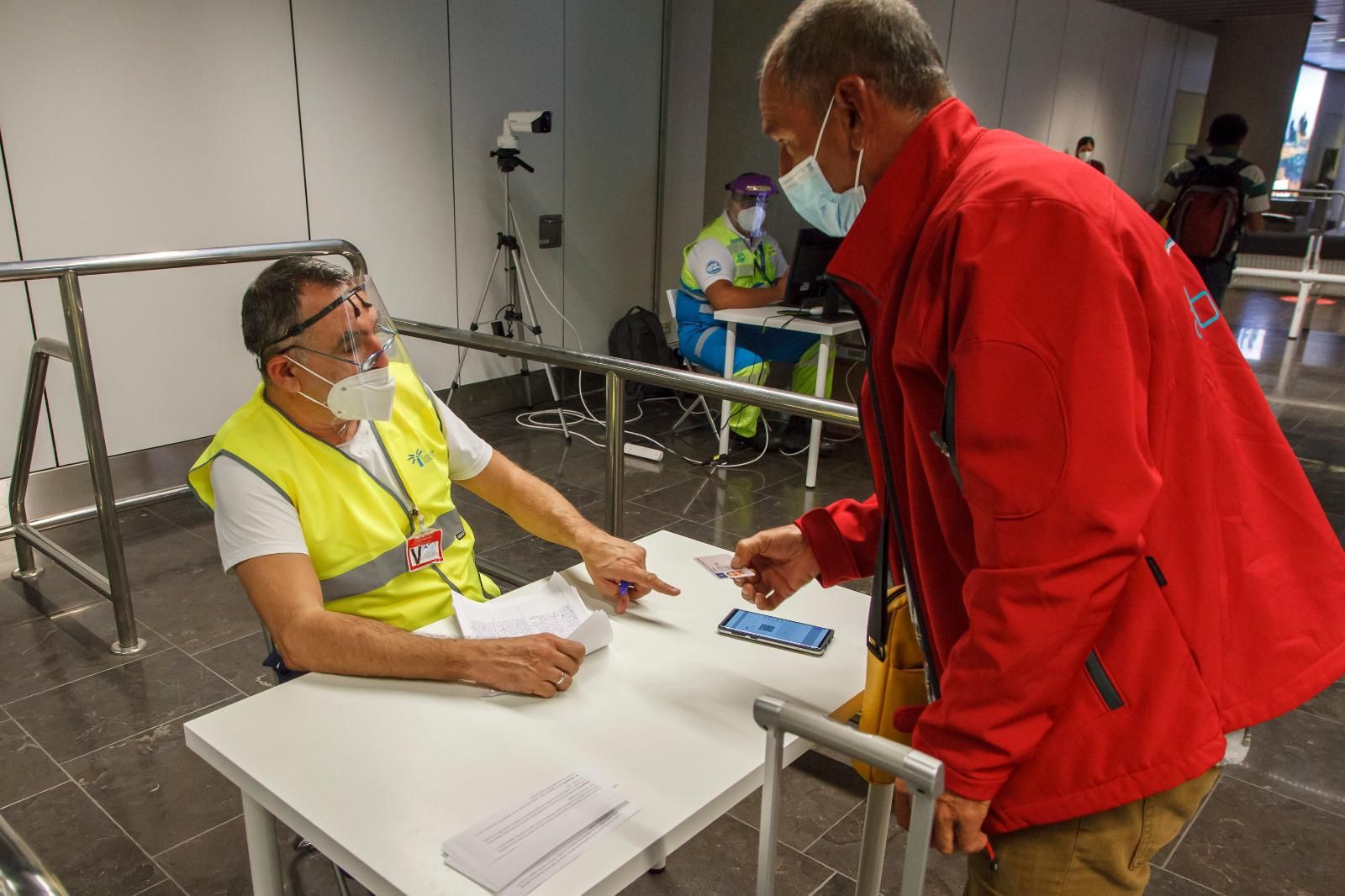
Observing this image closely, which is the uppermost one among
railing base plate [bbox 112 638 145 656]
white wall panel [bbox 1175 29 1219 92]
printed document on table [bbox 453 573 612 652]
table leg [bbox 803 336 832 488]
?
white wall panel [bbox 1175 29 1219 92]

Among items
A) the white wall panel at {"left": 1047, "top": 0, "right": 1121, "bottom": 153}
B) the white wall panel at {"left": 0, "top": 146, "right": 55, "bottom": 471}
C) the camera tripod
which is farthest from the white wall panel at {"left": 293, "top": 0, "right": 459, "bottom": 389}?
the white wall panel at {"left": 1047, "top": 0, "right": 1121, "bottom": 153}

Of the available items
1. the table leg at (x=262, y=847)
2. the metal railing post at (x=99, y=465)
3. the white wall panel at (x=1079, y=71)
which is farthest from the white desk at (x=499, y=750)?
the white wall panel at (x=1079, y=71)

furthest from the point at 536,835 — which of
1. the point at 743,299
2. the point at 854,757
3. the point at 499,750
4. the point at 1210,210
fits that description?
the point at 1210,210

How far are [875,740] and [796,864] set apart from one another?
1.46m

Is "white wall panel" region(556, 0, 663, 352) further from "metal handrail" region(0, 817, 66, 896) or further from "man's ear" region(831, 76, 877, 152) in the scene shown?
"metal handrail" region(0, 817, 66, 896)

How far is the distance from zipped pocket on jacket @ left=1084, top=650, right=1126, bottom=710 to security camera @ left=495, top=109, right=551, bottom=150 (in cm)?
444

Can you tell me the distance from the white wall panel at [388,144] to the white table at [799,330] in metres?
1.57

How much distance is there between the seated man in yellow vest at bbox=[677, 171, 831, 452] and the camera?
16.2 ft

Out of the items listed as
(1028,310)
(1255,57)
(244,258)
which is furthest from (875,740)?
(1255,57)

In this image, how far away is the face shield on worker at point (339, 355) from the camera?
64.9 inches

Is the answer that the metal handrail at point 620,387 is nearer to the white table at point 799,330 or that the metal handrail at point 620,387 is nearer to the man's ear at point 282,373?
the man's ear at point 282,373

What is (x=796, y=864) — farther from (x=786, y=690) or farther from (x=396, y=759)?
(x=396, y=759)

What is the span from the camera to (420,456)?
5.96 feet

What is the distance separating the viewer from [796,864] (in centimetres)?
206
